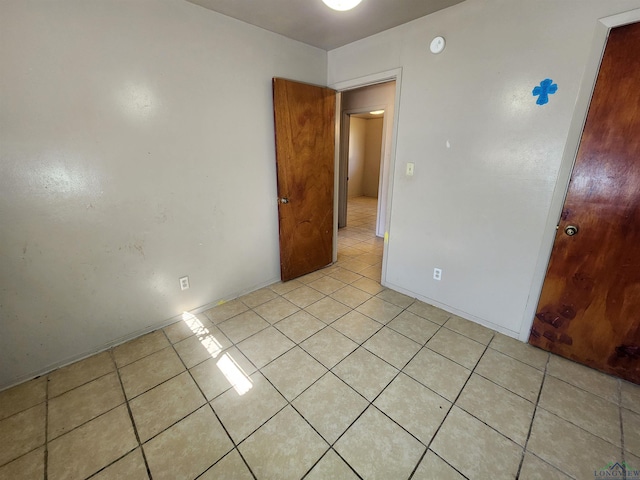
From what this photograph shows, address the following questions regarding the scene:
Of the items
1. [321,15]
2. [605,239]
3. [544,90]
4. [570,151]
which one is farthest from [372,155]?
[605,239]

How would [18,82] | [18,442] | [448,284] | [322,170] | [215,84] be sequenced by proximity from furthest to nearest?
[322,170] → [448,284] → [215,84] → [18,82] → [18,442]

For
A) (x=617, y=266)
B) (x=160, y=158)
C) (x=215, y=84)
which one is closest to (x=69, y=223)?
(x=160, y=158)

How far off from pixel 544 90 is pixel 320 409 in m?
2.35

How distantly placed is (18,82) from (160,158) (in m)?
0.74

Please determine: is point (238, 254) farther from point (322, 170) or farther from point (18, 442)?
point (18, 442)

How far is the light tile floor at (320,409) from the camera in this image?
125 centimetres

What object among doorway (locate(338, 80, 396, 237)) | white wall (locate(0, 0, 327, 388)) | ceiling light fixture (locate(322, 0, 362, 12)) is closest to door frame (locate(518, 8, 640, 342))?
ceiling light fixture (locate(322, 0, 362, 12))

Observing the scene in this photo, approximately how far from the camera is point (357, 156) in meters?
8.52

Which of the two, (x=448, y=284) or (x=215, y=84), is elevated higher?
(x=215, y=84)

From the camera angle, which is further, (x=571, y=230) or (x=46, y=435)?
(x=571, y=230)

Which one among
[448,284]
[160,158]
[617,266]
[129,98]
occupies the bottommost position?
[448,284]

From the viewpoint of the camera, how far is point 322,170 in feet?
9.73

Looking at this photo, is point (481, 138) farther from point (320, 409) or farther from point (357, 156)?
point (357, 156)

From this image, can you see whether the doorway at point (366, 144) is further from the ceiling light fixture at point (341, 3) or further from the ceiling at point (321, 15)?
the ceiling light fixture at point (341, 3)
